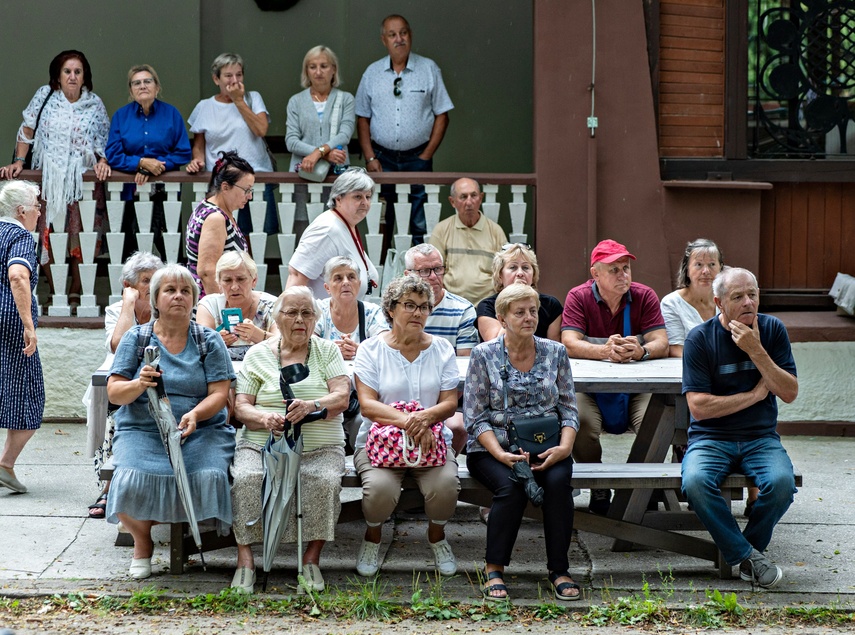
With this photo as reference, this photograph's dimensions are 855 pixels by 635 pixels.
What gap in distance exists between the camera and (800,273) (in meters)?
8.89

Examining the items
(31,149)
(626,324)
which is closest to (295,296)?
(626,324)

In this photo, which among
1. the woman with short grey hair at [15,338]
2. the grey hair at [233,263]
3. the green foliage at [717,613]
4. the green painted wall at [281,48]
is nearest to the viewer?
the green foliage at [717,613]

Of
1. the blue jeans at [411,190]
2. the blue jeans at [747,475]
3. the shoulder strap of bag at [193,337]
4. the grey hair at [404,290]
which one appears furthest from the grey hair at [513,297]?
the blue jeans at [411,190]

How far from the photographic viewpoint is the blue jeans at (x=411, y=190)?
8859 millimetres

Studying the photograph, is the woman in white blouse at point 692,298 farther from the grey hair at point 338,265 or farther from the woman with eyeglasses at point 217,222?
the woman with eyeglasses at point 217,222

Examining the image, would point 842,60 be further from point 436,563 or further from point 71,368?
point 71,368

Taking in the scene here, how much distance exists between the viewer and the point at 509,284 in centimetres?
636

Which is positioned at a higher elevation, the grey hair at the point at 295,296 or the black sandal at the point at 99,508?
the grey hair at the point at 295,296

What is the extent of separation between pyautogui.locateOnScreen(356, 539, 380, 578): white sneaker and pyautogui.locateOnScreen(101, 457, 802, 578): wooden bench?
0.18m

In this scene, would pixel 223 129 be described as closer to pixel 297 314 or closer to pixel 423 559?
pixel 297 314

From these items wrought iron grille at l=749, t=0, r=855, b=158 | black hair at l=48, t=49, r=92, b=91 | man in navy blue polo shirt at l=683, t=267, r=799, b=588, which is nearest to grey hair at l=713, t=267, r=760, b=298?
man in navy blue polo shirt at l=683, t=267, r=799, b=588

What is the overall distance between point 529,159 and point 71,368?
462 centimetres

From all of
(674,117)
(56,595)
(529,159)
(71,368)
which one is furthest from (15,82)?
A: (56,595)

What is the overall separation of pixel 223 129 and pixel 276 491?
439cm
